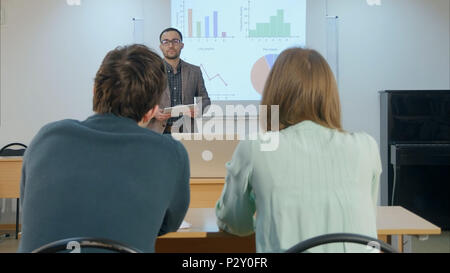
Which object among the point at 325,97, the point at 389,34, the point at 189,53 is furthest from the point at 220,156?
the point at 389,34

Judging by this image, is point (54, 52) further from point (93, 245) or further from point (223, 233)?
point (93, 245)

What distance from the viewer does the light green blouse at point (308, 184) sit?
1273 mm

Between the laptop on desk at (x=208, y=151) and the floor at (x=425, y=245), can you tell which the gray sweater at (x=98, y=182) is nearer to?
the laptop on desk at (x=208, y=151)

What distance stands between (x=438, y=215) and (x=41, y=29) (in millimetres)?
4426

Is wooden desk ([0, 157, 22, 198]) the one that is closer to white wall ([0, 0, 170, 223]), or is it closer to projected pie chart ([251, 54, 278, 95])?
white wall ([0, 0, 170, 223])

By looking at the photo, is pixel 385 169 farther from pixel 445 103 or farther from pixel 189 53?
pixel 189 53

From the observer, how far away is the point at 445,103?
469 centimetres

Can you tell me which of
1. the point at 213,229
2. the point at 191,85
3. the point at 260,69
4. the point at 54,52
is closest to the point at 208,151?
the point at 213,229

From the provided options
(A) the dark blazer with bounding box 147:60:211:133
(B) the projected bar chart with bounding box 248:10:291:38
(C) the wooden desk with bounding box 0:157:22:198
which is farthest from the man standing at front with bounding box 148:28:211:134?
(C) the wooden desk with bounding box 0:157:22:198

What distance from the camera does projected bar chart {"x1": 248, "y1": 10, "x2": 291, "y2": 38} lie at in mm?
4828

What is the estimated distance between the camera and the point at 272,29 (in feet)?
15.9

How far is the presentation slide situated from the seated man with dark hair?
11.4 feet

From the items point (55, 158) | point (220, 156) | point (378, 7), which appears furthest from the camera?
point (378, 7)

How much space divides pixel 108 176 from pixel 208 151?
1.15 meters
